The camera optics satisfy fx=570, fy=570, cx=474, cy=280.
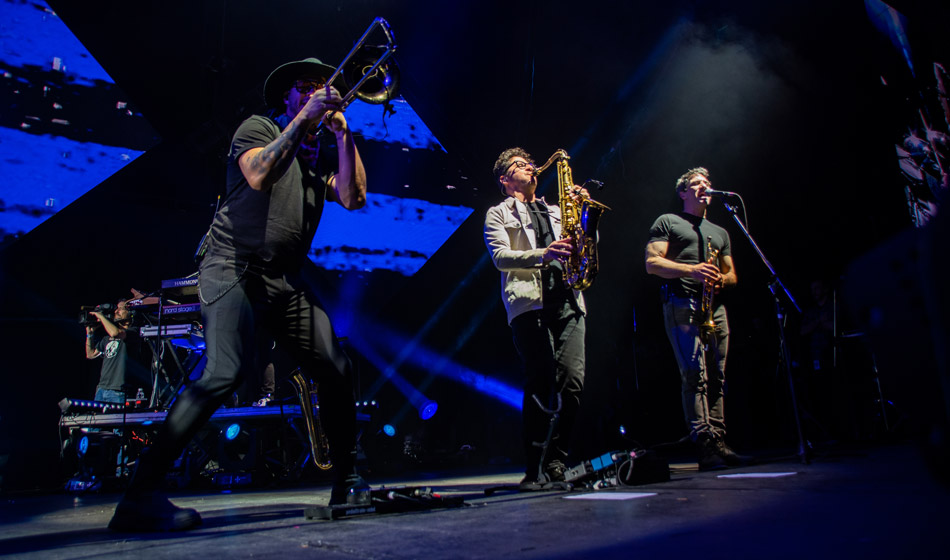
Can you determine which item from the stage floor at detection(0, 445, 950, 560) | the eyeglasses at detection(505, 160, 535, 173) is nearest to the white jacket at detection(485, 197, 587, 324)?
the eyeglasses at detection(505, 160, 535, 173)

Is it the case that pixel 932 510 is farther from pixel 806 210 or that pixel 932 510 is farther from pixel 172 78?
pixel 172 78

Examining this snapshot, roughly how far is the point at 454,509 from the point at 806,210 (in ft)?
23.4

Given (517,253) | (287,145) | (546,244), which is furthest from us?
(546,244)

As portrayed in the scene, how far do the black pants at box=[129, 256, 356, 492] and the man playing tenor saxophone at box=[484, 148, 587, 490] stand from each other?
1.14 metres

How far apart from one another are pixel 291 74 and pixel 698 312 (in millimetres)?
2955

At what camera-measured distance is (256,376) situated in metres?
7.80

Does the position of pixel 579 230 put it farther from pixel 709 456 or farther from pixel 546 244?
pixel 709 456

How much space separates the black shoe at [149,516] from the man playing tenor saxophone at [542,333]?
1689 millimetres

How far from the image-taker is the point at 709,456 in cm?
371

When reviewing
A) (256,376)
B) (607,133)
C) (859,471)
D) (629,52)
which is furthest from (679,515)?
(256,376)

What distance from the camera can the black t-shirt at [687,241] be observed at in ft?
13.1

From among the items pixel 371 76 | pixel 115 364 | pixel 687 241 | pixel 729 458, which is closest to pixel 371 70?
pixel 371 76

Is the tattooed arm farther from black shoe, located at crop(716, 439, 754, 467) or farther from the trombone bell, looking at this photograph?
black shoe, located at crop(716, 439, 754, 467)

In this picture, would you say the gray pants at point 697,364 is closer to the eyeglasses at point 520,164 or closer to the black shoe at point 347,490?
the eyeglasses at point 520,164
